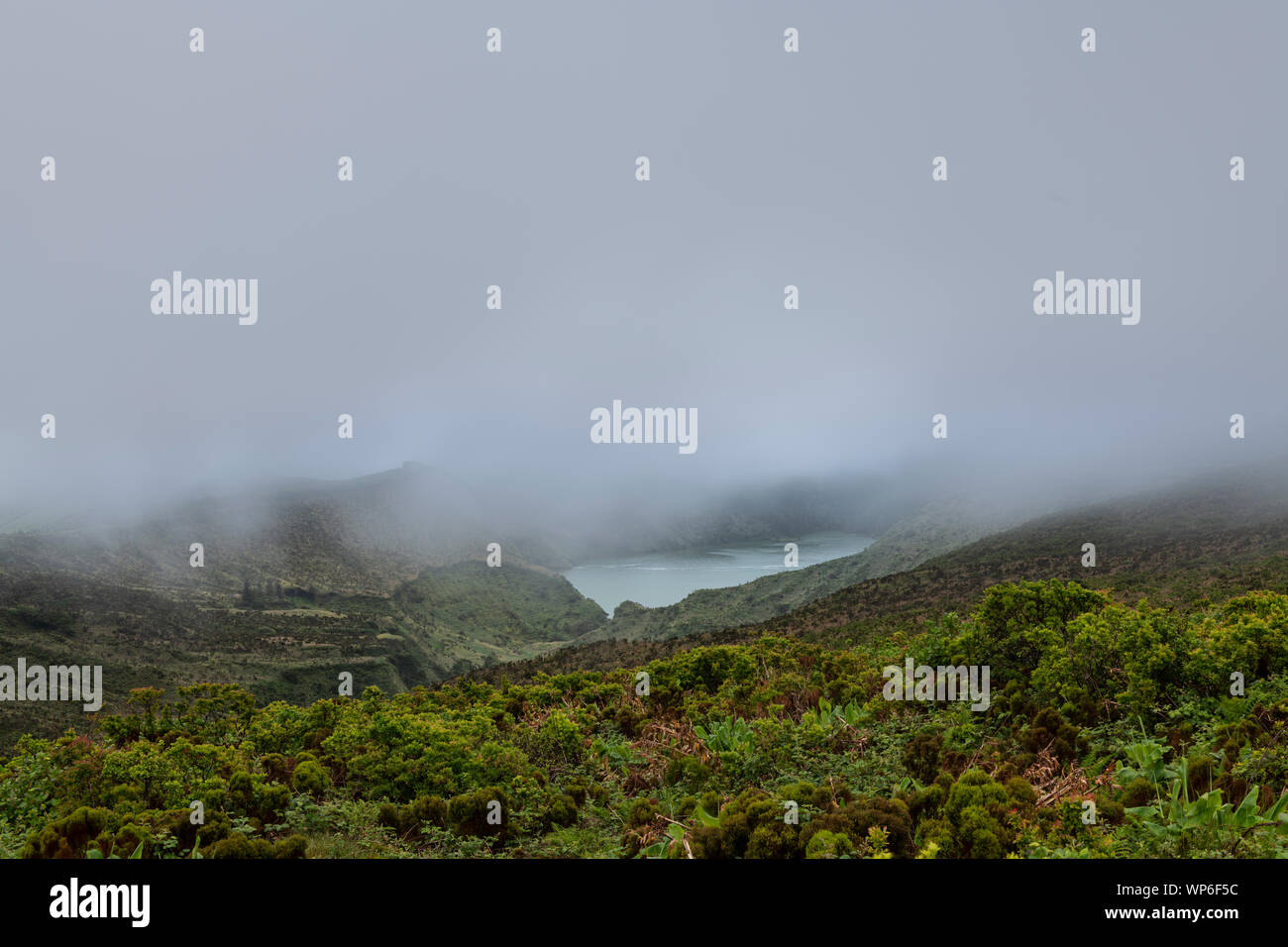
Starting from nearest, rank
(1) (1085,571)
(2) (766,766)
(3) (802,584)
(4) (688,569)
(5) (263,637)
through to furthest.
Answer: (2) (766,766), (1) (1085,571), (5) (263,637), (3) (802,584), (4) (688,569)

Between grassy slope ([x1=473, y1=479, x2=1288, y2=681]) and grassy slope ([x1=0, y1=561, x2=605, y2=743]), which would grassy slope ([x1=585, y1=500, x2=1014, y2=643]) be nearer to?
grassy slope ([x1=0, y1=561, x2=605, y2=743])

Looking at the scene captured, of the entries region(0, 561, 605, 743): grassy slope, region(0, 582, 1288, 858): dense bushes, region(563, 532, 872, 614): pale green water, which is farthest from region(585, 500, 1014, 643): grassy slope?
region(0, 582, 1288, 858): dense bushes

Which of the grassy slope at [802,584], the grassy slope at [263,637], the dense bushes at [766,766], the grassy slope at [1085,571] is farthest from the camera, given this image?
the grassy slope at [802,584]

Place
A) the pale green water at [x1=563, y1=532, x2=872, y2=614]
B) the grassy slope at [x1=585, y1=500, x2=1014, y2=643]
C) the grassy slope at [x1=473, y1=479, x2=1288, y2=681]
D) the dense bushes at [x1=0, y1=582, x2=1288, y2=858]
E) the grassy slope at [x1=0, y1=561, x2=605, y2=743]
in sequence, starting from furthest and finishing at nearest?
the pale green water at [x1=563, y1=532, x2=872, y2=614] < the grassy slope at [x1=585, y1=500, x2=1014, y2=643] < the grassy slope at [x1=0, y1=561, x2=605, y2=743] < the grassy slope at [x1=473, y1=479, x2=1288, y2=681] < the dense bushes at [x1=0, y1=582, x2=1288, y2=858]

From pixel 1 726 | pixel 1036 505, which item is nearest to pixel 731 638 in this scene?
pixel 1 726

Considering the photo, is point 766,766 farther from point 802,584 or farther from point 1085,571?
point 802,584

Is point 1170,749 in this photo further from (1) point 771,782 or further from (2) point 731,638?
(2) point 731,638

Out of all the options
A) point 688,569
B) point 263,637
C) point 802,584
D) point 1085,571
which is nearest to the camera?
point 1085,571

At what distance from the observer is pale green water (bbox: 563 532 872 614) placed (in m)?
84.1

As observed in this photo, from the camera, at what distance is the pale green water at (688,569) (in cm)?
8412

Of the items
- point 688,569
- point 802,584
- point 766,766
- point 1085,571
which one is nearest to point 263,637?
point 688,569

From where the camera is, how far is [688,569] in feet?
318

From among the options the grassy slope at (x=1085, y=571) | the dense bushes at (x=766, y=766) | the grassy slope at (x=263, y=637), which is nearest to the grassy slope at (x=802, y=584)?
the grassy slope at (x=263, y=637)

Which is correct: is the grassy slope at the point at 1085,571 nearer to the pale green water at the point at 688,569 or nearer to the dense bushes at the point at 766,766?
the dense bushes at the point at 766,766
